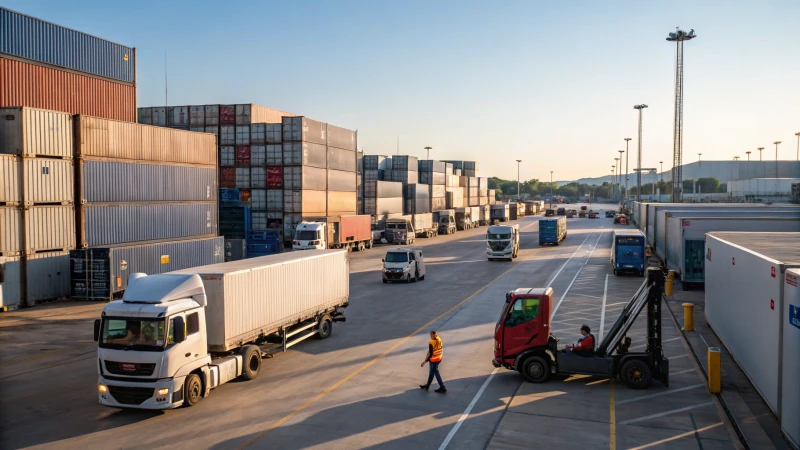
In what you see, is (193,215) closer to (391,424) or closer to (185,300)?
(185,300)

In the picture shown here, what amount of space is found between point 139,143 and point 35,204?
7636mm

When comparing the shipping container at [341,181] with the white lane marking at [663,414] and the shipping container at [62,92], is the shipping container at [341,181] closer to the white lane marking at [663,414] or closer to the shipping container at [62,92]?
the shipping container at [62,92]

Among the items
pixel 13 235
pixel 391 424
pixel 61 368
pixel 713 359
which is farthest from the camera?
pixel 13 235

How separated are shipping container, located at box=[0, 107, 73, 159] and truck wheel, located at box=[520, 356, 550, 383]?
2686 cm

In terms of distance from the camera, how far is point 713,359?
17266mm

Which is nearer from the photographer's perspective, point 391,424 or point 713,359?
point 391,424

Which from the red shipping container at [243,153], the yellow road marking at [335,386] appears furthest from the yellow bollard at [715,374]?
→ the red shipping container at [243,153]

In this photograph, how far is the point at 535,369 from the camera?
18.2 m

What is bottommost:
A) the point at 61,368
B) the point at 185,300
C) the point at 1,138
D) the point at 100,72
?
the point at 61,368

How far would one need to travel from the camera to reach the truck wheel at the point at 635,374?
687 inches

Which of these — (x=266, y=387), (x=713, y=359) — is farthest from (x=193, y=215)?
(x=713, y=359)

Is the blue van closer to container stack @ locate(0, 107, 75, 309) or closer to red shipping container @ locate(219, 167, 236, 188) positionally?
container stack @ locate(0, 107, 75, 309)

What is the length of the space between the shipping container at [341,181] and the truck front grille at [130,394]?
5184cm

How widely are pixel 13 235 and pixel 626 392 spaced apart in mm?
28900
